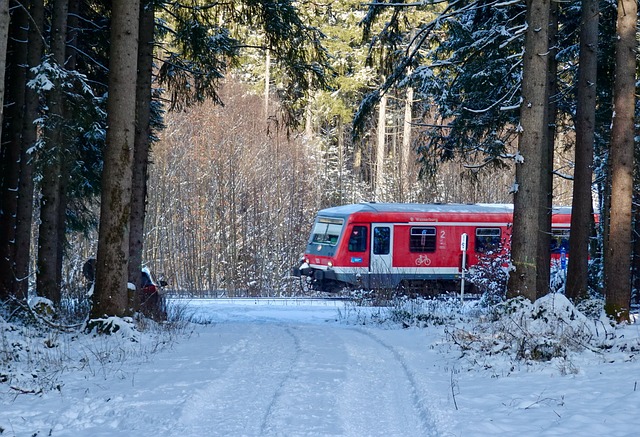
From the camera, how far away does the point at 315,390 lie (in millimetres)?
7410

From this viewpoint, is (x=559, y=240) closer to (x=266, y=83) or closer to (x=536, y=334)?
(x=536, y=334)

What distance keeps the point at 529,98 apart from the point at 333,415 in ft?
20.4

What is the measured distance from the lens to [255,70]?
39656 mm

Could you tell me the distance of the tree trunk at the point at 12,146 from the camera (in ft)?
42.9

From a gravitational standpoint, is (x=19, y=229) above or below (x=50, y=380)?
above

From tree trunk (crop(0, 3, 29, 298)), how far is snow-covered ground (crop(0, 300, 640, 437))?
12.7 ft

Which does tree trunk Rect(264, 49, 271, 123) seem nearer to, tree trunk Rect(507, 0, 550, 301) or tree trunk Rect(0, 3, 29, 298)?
tree trunk Rect(0, 3, 29, 298)

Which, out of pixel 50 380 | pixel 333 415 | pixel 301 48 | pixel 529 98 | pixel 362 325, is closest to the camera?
pixel 333 415

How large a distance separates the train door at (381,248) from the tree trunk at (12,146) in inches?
489

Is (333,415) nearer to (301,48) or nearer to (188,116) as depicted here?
(301,48)

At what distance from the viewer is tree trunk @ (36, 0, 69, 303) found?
11508 millimetres

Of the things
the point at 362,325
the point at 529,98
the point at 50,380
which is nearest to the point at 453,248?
the point at 362,325

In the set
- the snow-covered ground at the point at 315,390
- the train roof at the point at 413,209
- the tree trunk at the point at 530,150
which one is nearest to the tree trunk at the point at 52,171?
the snow-covered ground at the point at 315,390

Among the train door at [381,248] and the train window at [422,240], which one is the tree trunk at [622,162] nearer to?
the train door at [381,248]
